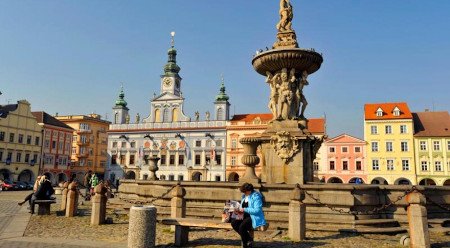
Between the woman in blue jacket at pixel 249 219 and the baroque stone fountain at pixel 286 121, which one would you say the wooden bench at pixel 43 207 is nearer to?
the baroque stone fountain at pixel 286 121

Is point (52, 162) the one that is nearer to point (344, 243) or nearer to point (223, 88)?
point (223, 88)

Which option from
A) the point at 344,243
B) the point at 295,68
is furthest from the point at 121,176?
the point at 344,243

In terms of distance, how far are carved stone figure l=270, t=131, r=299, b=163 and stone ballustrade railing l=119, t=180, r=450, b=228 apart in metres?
2.17

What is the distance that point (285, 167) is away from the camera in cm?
1259

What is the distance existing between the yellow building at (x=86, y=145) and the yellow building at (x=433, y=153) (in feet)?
184

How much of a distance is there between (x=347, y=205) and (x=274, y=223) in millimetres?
2075

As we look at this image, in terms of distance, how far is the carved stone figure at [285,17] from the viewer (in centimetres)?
1503

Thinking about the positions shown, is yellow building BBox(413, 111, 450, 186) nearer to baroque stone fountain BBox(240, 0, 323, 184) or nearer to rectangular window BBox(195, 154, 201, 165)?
rectangular window BBox(195, 154, 201, 165)

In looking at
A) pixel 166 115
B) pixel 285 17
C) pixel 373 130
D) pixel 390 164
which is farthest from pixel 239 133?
pixel 285 17

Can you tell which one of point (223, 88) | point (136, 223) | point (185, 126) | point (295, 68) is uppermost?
point (223, 88)

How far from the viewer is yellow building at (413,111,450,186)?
48812 mm

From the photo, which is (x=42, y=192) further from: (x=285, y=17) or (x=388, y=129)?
(x=388, y=129)

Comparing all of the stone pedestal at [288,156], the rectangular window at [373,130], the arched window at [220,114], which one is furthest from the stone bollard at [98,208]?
the arched window at [220,114]

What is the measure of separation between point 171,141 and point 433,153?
4010 centimetres
